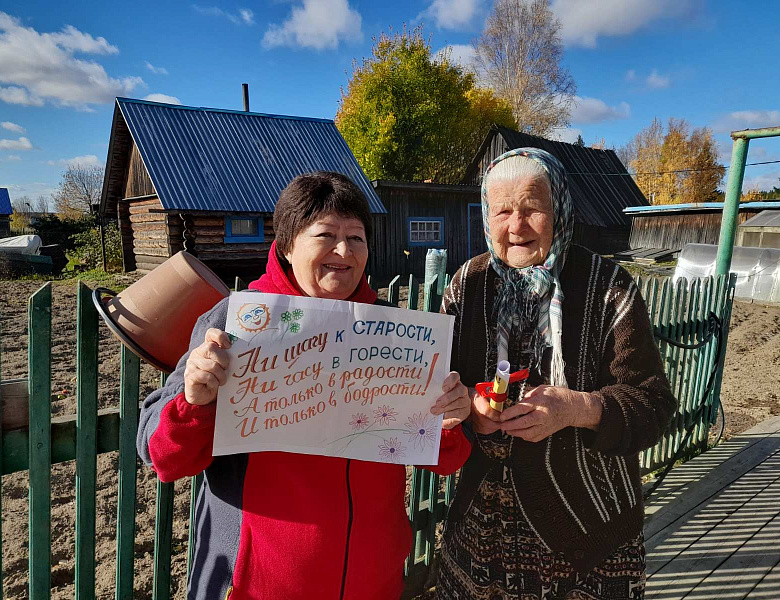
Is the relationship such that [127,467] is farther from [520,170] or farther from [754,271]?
[754,271]

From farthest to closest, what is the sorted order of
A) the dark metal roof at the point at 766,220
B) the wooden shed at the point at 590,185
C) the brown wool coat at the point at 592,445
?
the wooden shed at the point at 590,185 < the dark metal roof at the point at 766,220 < the brown wool coat at the point at 592,445

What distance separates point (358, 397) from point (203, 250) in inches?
522

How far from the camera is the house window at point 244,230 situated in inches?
543

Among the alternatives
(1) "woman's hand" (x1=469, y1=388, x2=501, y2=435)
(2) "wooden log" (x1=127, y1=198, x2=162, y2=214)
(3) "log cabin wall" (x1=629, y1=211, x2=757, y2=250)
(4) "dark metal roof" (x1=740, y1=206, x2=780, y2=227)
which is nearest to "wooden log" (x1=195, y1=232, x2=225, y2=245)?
(2) "wooden log" (x1=127, y1=198, x2=162, y2=214)

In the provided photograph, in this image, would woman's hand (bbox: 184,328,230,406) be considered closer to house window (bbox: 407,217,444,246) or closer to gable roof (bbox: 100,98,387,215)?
gable roof (bbox: 100,98,387,215)

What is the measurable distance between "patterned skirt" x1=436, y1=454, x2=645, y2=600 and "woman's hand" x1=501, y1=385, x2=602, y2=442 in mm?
285

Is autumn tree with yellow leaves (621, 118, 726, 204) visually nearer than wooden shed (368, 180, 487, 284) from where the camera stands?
No

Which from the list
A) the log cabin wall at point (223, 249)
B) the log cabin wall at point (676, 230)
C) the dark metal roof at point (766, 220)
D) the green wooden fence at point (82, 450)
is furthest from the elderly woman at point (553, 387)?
the log cabin wall at point (676, 230)

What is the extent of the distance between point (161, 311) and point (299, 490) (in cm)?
76

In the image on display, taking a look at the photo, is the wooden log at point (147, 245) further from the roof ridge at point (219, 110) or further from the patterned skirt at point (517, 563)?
the patterned skirt at point (517, 563)

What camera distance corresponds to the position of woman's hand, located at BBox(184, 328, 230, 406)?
45.1 inches

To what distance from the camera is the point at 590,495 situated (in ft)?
4.95

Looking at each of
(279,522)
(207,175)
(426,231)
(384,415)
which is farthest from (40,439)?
(426,231)

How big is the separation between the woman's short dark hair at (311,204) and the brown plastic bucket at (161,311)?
0.42 m
